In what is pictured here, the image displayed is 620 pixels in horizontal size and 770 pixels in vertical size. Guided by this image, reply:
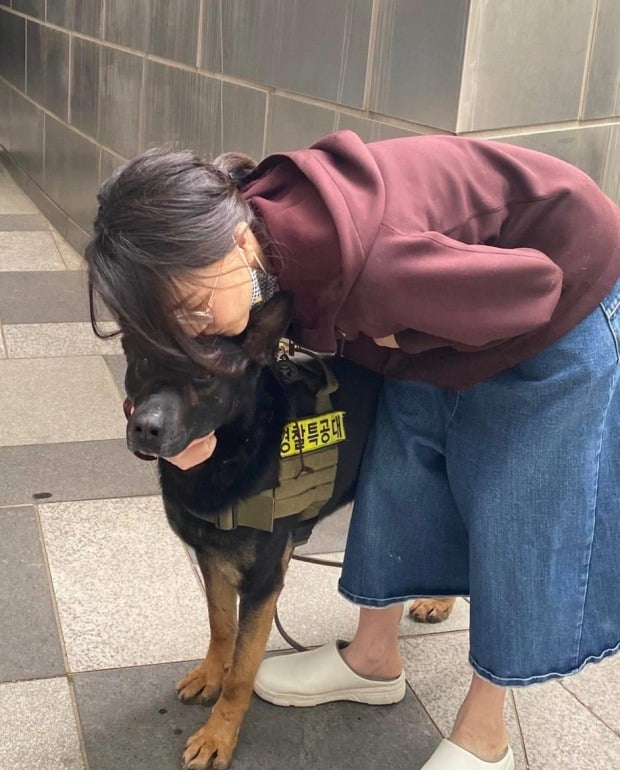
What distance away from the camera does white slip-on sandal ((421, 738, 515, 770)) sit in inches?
89.1

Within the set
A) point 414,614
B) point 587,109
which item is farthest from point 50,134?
point 414,614

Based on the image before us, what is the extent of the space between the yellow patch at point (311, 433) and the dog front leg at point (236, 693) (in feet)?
0.88

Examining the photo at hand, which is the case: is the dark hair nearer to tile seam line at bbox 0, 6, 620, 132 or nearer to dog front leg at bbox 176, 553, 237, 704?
dog front leg at bbox 176, 553, 237, 704

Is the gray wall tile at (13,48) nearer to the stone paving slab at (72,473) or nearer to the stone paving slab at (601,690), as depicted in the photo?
the stone paving slab at (72,473)

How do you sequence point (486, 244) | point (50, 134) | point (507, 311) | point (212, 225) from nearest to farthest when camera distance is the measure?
point (212, 225), point (507, 311), point (486, 244), point (50, 134)

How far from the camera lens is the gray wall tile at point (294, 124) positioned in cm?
360

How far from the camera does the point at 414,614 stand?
3.03m

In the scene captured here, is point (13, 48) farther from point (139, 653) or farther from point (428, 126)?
point (139, 653)

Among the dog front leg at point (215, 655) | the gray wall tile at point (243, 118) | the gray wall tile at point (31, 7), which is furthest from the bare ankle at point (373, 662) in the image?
the gray wall tile at point (31, 7)

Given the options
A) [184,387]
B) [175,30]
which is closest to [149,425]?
[184,387]

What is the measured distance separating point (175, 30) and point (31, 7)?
4.15 metres

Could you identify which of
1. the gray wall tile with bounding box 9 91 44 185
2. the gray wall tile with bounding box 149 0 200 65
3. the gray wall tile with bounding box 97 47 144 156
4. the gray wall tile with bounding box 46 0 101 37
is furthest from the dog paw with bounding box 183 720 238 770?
the gray wall tile with bounding box 9 91 44 185

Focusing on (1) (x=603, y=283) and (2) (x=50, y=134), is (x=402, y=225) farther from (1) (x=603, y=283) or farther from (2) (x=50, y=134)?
(2) (x=50, y=134)

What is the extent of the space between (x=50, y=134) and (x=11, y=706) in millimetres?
6419
